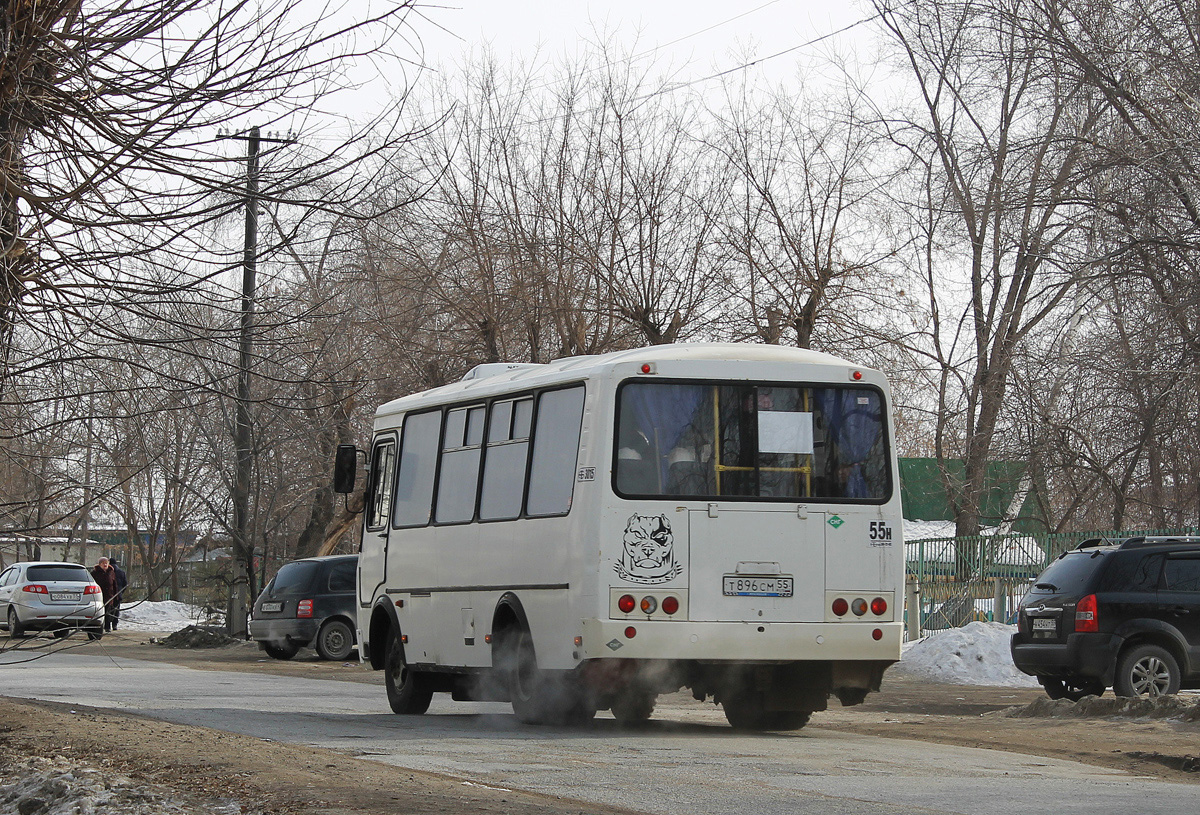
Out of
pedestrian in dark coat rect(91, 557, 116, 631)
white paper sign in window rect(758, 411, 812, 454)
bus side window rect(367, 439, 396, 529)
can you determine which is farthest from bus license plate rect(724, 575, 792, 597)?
pedestrian in dark coat rect(91, 557, 116, 631)

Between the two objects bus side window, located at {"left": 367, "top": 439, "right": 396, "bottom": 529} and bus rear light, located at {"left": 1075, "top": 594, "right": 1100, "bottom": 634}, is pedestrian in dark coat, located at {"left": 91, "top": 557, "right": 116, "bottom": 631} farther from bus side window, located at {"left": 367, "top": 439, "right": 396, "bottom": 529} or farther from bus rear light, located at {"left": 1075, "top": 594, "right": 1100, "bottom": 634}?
bus rear light, located at {"left": 1075, "top": 594, "right": 1100, "bottom": 634}

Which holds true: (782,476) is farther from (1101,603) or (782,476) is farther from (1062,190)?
(1062,190)

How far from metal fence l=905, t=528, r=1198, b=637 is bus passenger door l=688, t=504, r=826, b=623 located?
555 inches

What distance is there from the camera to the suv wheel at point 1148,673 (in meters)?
15.9

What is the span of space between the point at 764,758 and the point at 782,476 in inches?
102

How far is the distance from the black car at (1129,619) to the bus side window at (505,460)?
255 inches

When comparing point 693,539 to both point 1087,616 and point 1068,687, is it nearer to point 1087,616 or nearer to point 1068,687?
point 1087,616

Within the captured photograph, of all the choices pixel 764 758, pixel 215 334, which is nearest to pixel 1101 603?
pixel 764 758

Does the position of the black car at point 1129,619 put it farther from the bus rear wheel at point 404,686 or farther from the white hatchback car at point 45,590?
the white hatchback car at point 45,590

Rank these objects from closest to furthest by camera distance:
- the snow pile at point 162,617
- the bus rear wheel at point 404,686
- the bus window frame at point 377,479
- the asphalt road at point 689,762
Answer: the asphalt road at point 689,762, the bus rear wheel at point 404,686, the bus window frame at point 377,479, the snow pile at point 162,617

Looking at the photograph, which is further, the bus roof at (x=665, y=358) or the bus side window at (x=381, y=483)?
the bus side window at (x=381, y=483)

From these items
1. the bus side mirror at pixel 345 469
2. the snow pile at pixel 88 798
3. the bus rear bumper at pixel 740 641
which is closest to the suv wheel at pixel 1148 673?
the bus rear bumper at pixel 740 641

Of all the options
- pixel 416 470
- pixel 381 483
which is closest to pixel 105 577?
pixel 381 483

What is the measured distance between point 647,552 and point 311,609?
15.1m
